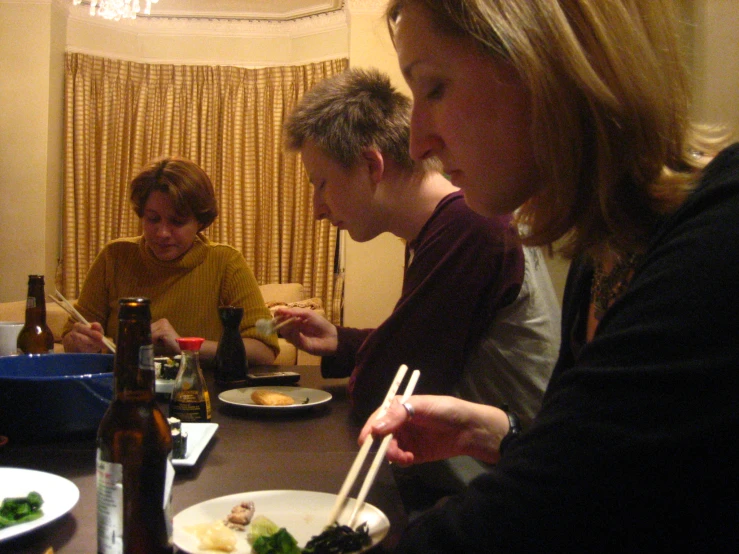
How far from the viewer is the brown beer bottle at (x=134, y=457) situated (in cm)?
56

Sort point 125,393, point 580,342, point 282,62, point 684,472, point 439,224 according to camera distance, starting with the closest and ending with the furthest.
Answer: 1. point 684,472
2. point 125,393
3. point 580,342
4. point 439,224
5. point 282,62

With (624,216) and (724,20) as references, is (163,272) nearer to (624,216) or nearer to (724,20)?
(624,216)

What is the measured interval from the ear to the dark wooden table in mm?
656

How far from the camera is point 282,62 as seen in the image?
17.0 feet

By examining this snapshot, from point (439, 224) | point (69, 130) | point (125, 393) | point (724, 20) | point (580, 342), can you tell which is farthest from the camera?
point (69, 130)

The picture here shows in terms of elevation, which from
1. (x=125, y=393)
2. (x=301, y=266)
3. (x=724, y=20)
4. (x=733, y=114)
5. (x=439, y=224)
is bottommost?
(x=301, y=266)

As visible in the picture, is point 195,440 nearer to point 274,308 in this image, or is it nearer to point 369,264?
point 274,308

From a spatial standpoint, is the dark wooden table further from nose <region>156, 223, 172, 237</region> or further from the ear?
nose <region>156, 223, 172, 237</region>

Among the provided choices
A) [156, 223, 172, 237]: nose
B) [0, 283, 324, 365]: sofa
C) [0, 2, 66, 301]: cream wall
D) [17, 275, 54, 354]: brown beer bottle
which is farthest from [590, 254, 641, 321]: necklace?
[0, 2, 66, 301]: cream wall

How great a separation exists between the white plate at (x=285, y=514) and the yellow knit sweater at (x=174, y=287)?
1.58 metres

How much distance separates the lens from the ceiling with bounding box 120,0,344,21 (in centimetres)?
484

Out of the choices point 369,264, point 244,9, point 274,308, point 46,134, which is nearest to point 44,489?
point 274,308

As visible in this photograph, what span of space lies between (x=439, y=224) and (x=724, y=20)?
169cm

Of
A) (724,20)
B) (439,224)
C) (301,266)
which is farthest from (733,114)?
(301,266)
